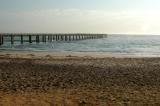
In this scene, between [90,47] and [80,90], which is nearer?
[80,90]

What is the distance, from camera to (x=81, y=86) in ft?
38.3

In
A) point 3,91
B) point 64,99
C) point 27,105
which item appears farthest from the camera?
point 3,91

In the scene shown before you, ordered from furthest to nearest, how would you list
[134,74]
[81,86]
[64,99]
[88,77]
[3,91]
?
1. [134,74]
2. [88,77]
3. [81,86]
4. [3,91]
5. [64,99]

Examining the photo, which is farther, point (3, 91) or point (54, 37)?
point (54, 37)

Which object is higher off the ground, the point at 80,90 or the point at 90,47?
the point at 80,90

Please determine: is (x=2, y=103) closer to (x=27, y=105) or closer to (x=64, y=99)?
(x=27, y=105)

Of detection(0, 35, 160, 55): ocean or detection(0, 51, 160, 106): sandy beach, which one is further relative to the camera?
detection(0, 35, 160, 55): ocean

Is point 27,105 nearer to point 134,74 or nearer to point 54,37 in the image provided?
point 134,74

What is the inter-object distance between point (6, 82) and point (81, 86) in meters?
2.77

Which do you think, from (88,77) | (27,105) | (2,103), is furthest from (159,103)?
(88,77)

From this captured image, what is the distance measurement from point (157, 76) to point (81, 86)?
4193 mm

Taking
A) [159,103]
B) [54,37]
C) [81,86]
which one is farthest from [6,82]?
[54,37]

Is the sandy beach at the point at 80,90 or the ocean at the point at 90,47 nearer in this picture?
the sandy beach at the point at 80,90

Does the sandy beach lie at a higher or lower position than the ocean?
higher
